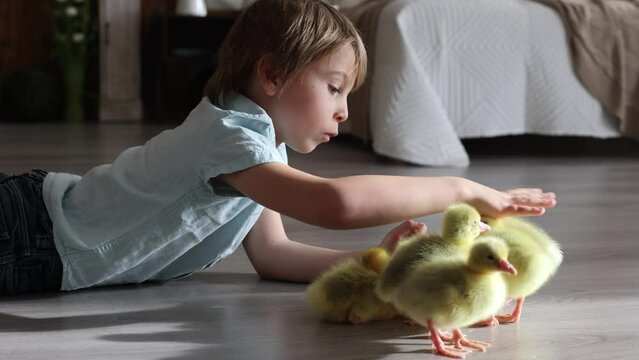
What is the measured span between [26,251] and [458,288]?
0.72m

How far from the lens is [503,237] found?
1.28 meters

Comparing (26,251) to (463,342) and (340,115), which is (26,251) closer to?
(340,115)

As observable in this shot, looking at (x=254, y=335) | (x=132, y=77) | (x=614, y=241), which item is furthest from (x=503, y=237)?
(x=132, y=77)

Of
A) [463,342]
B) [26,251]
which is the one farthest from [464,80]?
[463,342]

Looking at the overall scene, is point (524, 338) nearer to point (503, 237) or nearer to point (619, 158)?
point (503, 237)

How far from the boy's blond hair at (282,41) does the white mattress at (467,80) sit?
6.18 feet

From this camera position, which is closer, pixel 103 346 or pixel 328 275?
pixel 103 346

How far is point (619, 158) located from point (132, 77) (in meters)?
2.82

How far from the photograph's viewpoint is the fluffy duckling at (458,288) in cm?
111

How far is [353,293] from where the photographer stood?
4.36ft

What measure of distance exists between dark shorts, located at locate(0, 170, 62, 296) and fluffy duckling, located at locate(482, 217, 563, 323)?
660mm

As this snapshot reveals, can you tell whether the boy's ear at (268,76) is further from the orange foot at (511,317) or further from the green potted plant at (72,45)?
the green potted plant at (72,45)

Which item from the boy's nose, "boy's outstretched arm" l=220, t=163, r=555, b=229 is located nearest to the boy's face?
the boy's nose

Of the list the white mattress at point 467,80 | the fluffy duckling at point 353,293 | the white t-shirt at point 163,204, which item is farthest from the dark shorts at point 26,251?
the white mattress at point 467,80
